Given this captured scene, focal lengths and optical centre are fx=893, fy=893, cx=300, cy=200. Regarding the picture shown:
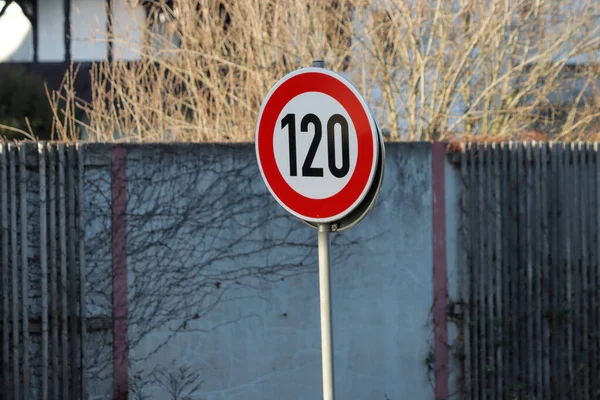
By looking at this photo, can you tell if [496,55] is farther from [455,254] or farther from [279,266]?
[279,266]

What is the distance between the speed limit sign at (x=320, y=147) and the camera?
11.9 ft

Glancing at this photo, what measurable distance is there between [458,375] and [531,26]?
16.1ft

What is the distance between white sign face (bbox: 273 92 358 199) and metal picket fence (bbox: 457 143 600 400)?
3744 millimetres

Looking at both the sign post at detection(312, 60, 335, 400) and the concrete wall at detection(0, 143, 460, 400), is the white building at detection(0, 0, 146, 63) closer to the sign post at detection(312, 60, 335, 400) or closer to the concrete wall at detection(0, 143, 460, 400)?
the concrete wall at detection(0, 143, 460, 400)

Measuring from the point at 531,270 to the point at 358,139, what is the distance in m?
4.24

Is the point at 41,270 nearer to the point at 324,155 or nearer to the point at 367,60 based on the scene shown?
the point at 324,155

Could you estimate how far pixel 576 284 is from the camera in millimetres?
7613

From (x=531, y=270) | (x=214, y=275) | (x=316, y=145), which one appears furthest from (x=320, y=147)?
(x=531, y=270)

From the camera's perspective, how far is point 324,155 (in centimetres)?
369

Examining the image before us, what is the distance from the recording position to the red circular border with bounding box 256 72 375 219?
3.62m

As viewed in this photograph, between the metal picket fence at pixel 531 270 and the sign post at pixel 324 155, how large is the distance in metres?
3.73

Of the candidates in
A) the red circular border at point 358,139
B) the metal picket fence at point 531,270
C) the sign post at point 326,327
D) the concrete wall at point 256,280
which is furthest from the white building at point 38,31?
the sign post at point 326,327

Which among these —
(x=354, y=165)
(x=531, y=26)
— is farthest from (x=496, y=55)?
(x=354, y=165)

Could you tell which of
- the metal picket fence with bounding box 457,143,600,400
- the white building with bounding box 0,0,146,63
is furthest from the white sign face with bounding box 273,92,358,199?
the white building with bounding box 0,0,146,63
